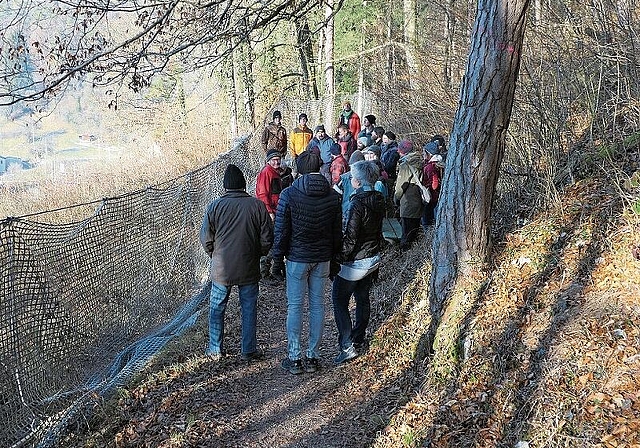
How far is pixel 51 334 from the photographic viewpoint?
515 cm

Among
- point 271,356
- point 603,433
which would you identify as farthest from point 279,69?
point 603,433

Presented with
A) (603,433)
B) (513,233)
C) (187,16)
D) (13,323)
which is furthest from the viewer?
(187,16)

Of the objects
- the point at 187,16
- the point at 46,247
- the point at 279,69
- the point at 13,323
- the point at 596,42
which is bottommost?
the point at 13,323

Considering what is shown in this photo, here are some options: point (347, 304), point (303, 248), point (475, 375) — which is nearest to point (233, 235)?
point (303, 248)

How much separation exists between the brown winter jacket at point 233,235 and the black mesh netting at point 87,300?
3.89ft

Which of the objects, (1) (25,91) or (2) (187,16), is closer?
(1) (25,91)

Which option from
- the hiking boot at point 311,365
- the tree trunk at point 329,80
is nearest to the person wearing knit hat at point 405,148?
the hiking boot at point 311,365

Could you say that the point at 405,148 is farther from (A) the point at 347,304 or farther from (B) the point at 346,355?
(B) the point at 346,355

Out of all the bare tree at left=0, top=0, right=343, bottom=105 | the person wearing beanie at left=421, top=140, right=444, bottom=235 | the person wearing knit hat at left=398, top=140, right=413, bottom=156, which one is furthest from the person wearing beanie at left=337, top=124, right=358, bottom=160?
the bare tree at left=0, top=0, right=343, bottom=105

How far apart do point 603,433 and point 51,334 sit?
4420 millimetres

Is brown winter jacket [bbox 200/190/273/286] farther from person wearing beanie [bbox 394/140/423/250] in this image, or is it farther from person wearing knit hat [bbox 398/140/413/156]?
person wearing knit hat [bbox 398/140/413/156]

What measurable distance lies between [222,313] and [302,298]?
89 cm

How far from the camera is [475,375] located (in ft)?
14.9

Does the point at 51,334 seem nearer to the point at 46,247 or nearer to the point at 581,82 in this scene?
the point at 46,247
